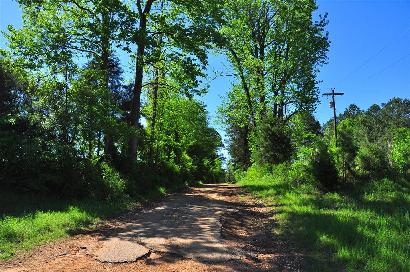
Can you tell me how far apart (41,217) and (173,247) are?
4344 millimetres

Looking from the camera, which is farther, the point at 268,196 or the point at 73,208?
the point at 268,196

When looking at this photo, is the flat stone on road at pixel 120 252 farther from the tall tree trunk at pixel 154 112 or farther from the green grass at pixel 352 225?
the tall tree trunk at pixel 154 112

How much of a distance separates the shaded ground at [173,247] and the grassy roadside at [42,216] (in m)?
0.47

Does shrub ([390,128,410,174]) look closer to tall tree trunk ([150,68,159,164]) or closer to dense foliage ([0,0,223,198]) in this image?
dense foliage ([0,0,223,198])

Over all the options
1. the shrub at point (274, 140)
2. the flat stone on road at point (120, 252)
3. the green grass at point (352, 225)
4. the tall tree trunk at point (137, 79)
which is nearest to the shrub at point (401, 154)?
the green grass at point (352, 225)

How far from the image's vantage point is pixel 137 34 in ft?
62.1

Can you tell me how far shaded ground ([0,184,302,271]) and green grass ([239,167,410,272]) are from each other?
57cm

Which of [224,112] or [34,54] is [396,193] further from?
[224,112]

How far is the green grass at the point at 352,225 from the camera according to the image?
7.11m

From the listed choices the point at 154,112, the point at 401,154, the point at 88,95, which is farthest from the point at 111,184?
the point at 154,112

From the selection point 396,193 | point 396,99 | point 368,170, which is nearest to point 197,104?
point 368,170

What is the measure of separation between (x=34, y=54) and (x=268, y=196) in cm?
1187

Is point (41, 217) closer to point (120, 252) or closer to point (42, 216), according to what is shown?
point (42, 216)

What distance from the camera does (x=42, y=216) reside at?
1104cm
